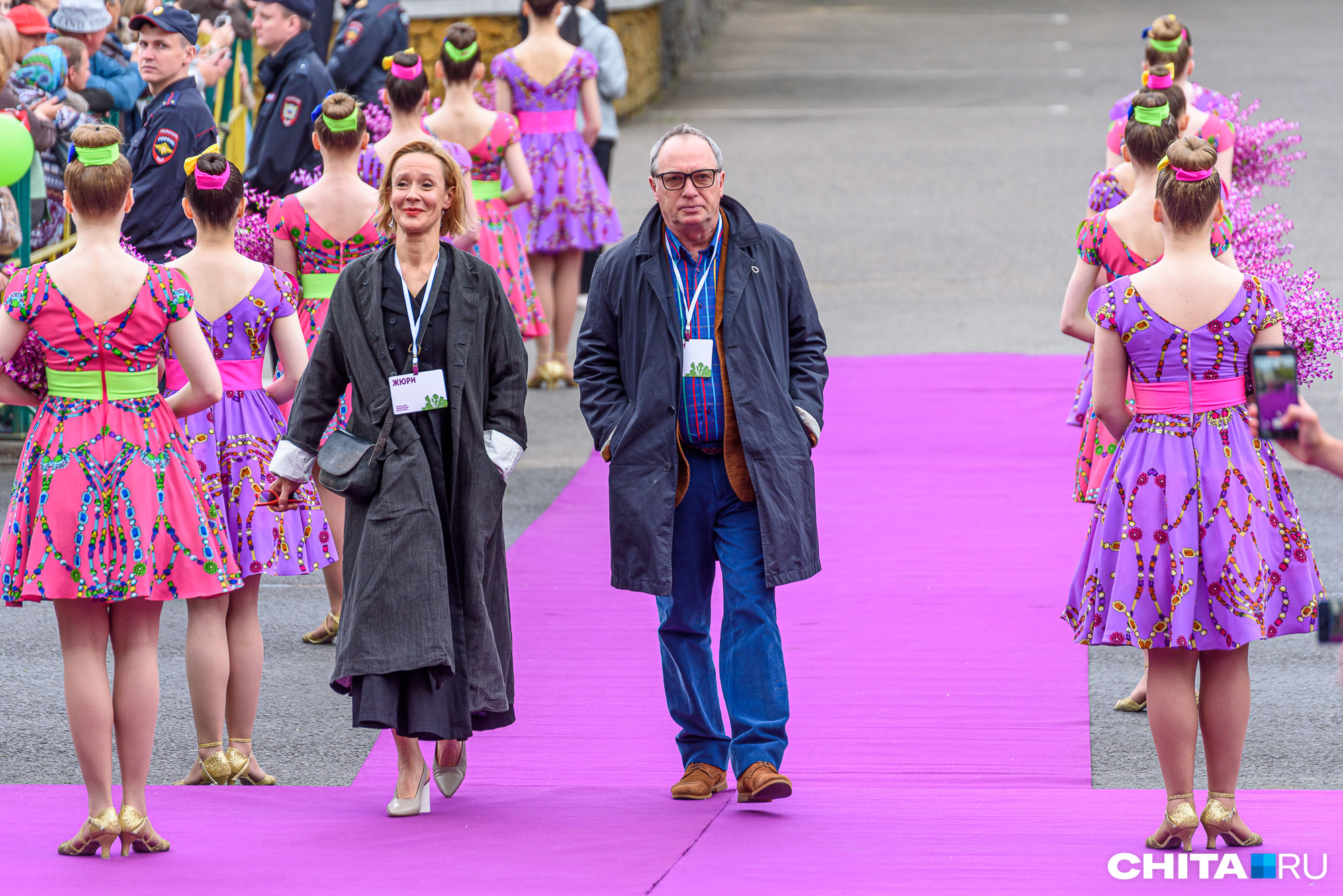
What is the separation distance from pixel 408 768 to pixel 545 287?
621cm

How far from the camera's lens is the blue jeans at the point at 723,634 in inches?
194

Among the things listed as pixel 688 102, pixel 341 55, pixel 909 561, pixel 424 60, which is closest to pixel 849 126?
pixel 688 102

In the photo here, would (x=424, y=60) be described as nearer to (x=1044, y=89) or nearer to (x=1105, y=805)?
(x=1044, y=89)

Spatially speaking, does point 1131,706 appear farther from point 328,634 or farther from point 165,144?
point 165,144

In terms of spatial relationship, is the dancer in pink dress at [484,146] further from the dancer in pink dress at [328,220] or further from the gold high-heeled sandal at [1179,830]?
the gold high-heeled sandal at [1179,830]

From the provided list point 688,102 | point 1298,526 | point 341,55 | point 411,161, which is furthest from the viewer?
point 688,102

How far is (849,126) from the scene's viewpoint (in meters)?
21.2

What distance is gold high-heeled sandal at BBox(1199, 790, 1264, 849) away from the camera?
438cm

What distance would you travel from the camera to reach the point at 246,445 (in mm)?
5371

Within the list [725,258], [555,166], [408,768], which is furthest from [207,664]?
[555,166]

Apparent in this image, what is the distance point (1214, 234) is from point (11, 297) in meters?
3.15

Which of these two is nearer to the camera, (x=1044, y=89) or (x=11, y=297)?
(x=11, y=297)

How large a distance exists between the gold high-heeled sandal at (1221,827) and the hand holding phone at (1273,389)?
1.13 m

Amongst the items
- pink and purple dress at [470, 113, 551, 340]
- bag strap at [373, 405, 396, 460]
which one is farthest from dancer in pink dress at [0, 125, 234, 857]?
pink and purple dress at [470, 113, 551, 340]
